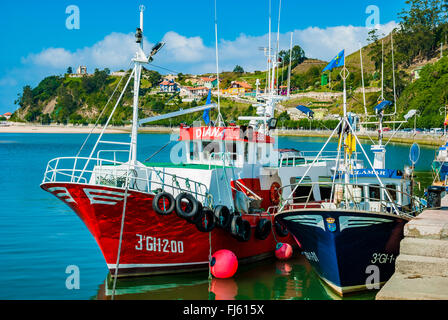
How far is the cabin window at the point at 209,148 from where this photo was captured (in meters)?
17.0

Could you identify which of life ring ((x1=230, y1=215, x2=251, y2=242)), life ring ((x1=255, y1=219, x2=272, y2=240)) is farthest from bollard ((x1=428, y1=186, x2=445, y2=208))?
life ring ((x1=230, y1=215, x2=251, y2=242))

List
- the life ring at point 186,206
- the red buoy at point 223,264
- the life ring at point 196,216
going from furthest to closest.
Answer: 1. the red buoy at point 223,264
2. the life ring at point 196,216
3. the life ring at point 186,206

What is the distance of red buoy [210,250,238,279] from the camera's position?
13922 mm

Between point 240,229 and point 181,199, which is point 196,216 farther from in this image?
point 240,229

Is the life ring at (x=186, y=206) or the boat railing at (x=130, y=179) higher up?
the boat railing at (x=130, y=179)

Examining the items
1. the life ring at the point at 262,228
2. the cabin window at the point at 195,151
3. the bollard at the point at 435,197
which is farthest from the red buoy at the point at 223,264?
the bollard at the point at 435,197

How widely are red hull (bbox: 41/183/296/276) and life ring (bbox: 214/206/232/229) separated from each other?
0.47m

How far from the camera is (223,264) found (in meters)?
13.9

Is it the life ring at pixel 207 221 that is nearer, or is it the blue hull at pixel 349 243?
the blue hull at pixel 349 243

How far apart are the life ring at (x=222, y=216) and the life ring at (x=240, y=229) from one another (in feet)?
0.52

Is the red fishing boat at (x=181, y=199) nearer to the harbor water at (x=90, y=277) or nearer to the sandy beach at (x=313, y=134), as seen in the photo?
the harbor water at (x=90, y=277)

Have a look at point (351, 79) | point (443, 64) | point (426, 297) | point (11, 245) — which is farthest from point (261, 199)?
point (351, 79)

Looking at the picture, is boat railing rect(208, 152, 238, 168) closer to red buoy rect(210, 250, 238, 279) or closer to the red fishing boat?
the red fishing boat

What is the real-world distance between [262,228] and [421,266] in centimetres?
883
